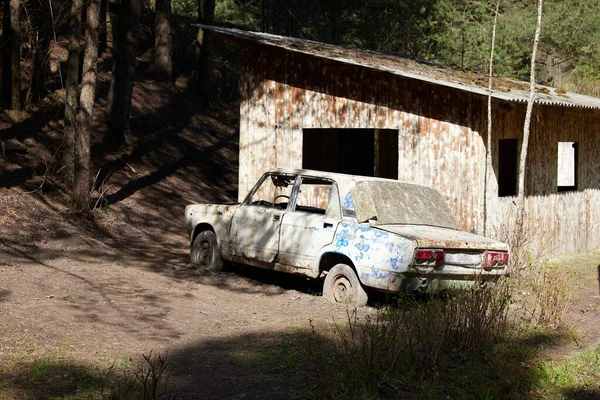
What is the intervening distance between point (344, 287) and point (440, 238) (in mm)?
1436

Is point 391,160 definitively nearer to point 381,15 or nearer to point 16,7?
point 16,7

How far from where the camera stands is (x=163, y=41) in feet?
91.1

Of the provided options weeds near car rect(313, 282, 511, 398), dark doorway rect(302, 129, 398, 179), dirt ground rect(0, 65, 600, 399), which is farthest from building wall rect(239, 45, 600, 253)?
weeds near car rect(313, 282, 511, 398)

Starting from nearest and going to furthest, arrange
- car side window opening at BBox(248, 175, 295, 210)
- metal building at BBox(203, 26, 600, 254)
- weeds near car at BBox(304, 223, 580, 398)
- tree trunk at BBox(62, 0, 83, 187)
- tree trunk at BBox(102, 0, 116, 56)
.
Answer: weeds near car at BBox(304, 223, 580, 398) < car side window opening at BBox(248, 175, 295, 210) < metal building at BBox(203, 26, 600, 254) < tree trunk at BBox(62, 0, 83, 187) < tree trunk at BBox(102, 0, 116, 56)

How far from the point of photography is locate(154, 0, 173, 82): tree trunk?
89.4ft

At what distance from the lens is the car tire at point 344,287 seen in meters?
10.4

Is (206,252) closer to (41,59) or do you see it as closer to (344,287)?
(344,287)

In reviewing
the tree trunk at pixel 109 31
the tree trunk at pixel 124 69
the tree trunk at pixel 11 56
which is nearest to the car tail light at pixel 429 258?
the tree trunk at pixel 11 56

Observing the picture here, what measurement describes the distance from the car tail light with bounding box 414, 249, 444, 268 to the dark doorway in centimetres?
918

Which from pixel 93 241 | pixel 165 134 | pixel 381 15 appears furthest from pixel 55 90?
pixel 381 15

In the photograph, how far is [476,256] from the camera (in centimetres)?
1030

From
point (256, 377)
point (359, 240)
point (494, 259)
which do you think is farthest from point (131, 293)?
point (494, 259)

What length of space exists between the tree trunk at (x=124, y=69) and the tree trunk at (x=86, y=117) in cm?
500

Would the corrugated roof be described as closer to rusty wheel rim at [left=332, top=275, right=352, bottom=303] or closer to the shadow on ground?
rusty wheel rim at [left=332, top=275, right=352, bottom=303]
